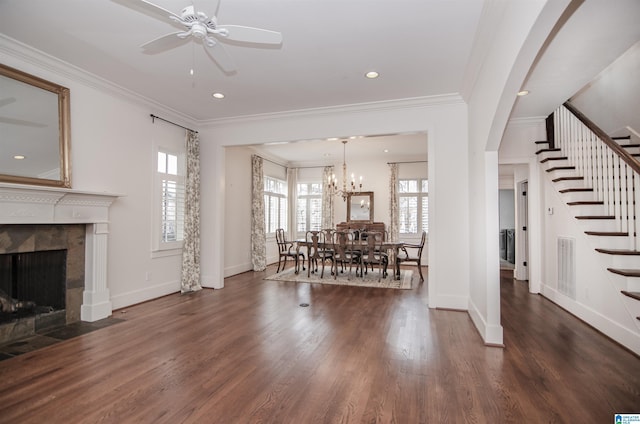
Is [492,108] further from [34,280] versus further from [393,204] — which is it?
[393,204]

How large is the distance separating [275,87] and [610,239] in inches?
178

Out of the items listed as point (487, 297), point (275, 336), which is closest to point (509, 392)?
point (487, 297)

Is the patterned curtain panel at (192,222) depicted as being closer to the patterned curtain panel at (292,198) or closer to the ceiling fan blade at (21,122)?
the ceiling fan blade at (21,122)

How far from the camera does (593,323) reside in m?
3.71

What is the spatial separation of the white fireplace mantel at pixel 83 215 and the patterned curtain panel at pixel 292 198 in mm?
5896

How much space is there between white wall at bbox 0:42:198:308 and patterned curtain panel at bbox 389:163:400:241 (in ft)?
18.8

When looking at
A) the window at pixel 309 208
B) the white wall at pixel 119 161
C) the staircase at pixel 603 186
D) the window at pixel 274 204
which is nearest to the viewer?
the staircase at pixel 603 186

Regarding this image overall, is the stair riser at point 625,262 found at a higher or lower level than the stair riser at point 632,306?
higher

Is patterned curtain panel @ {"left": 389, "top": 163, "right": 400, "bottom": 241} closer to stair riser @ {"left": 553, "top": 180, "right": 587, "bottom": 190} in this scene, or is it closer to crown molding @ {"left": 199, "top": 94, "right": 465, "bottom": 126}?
crown molding @ {"left": 199, "top": 94, "right": 465, "bottom": 126}

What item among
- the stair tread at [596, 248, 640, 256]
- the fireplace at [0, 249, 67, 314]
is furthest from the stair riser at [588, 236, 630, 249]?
the fireplace at [0, 249, 67, 314]

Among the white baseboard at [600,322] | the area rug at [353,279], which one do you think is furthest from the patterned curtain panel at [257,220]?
the white baseboard at [600,322]

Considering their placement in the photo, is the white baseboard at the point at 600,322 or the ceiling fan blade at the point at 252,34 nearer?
the ceiling fan blade at the point at 252,34

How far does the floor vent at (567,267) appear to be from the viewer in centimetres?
430

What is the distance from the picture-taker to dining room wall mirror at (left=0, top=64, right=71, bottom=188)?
3.16 meters
